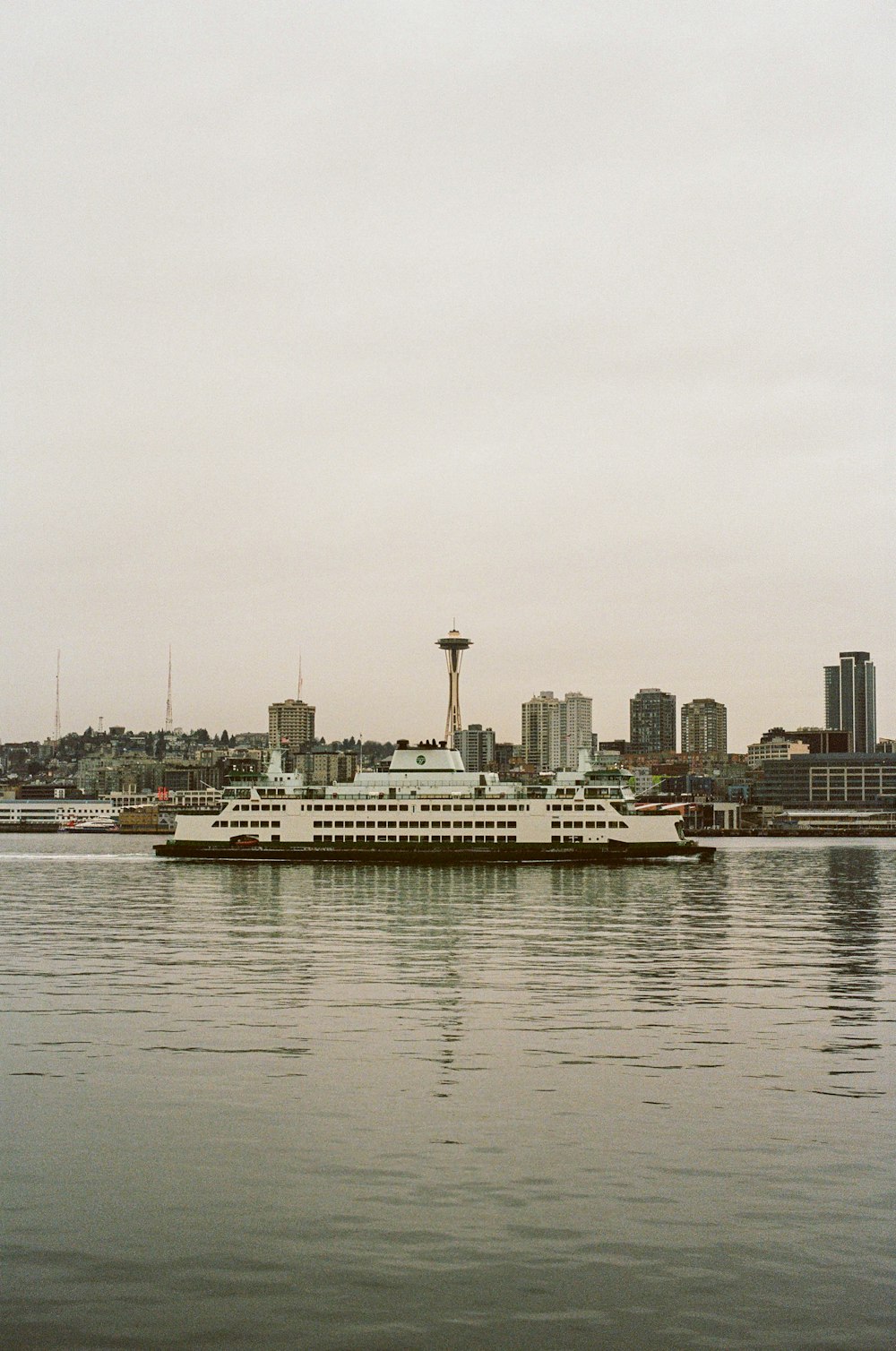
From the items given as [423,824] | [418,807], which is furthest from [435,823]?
[418,807]

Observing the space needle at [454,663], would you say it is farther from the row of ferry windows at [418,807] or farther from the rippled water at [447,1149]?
the rippled water at [447,1149]

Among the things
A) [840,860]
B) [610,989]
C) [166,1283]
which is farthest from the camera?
[840,860]

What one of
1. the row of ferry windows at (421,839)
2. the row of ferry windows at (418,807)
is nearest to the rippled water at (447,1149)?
the row of ferry windows at (421,839)

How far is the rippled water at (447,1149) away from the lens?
13203 mm

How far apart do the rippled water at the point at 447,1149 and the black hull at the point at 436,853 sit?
56.1 metres

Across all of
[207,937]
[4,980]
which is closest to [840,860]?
[207,937]

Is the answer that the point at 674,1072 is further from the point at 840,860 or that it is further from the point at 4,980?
the point at 840,860

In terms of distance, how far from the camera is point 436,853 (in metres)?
99.3

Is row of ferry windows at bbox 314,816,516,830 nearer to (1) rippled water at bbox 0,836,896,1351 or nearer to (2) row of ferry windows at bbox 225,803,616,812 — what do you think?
(2) row of ferry windows at bbox 225,803,616,812

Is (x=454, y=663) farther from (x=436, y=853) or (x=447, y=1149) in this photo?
Result: (x=447, y=1149)

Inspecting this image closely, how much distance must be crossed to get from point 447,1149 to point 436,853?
80697 millimetres

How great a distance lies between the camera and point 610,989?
3481 cm

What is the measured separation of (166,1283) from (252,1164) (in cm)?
437

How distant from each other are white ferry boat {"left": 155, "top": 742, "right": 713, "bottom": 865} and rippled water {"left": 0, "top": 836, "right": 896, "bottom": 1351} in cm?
5709
